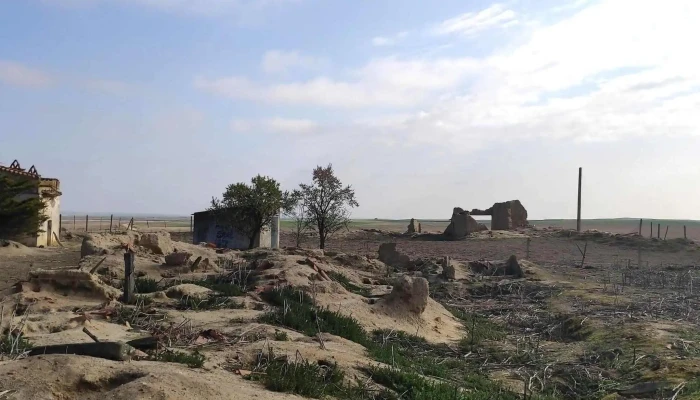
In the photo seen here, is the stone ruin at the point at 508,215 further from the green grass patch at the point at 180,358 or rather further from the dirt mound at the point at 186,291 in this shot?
the green grass patch at the point at 180,358

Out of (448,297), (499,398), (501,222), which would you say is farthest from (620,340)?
(501,222)

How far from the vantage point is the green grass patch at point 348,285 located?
14.9 meters

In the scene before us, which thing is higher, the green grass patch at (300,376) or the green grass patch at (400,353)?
the green grass patch at (300,376)

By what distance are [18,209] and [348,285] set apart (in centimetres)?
1911

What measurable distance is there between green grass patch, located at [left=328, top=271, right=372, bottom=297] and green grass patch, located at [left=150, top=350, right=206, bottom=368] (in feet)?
27.6

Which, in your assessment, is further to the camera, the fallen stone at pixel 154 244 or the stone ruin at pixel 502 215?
the stone ruin at pixel 502 215

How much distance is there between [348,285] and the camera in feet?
50.6

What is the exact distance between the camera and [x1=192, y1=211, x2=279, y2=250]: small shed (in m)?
27.8

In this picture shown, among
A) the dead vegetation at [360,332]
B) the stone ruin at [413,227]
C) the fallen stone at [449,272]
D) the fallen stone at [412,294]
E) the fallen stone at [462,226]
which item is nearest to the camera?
the dead vegetation at [360,332]

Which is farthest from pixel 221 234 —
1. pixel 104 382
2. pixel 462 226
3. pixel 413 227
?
pixel 104 382

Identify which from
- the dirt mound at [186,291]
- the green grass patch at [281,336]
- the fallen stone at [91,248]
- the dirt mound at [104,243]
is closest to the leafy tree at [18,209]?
the dirt mound at [104,243]

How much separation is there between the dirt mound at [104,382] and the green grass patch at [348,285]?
9223mm

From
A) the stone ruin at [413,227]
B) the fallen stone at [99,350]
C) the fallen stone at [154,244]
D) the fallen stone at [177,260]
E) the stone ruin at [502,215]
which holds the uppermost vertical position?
the stone ruin at [502,215]

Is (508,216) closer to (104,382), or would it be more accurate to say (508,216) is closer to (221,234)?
(221,234)
